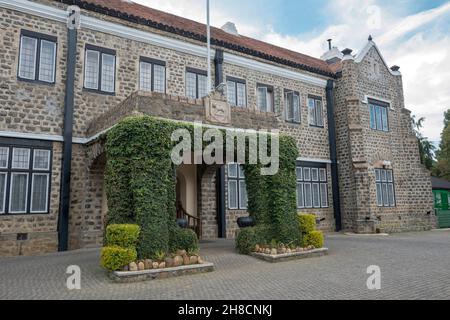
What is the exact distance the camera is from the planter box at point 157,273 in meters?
6.88

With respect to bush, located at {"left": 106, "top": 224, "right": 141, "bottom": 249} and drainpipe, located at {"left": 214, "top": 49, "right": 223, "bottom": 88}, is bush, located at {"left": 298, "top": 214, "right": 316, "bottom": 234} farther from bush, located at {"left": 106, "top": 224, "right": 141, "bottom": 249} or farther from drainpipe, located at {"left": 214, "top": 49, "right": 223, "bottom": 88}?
drainpipe, located at {"left": 214, "top": 49, "right": 223, "bottom": 88}

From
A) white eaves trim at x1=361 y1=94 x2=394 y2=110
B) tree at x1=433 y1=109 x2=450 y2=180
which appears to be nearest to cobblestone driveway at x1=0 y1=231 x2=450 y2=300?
white eaves trim at x1=361 y1=94 x2=394 y2=110

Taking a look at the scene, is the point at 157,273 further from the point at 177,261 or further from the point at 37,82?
the point at 37,82

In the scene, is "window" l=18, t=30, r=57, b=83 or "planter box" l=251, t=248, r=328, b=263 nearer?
"planter box" l=251, t=248, r=328, b=263

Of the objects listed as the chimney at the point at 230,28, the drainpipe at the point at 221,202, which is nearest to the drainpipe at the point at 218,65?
the drainpipe at the point at 221,202

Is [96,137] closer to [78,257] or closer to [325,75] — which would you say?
[78,257]

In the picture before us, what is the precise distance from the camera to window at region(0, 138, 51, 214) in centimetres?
1052

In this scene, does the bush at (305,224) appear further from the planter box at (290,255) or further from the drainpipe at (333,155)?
the drainpipe at (333,155)

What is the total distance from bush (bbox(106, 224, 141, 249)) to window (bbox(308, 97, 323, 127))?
12555 millimetres

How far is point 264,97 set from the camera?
16.6m

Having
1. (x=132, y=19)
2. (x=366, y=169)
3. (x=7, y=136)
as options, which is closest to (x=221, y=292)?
(x=7, y=136)

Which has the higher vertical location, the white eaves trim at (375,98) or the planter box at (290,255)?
the white eaves trim at (375,98)

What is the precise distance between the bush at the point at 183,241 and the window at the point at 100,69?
21.5 ft

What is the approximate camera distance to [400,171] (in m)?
19.2
